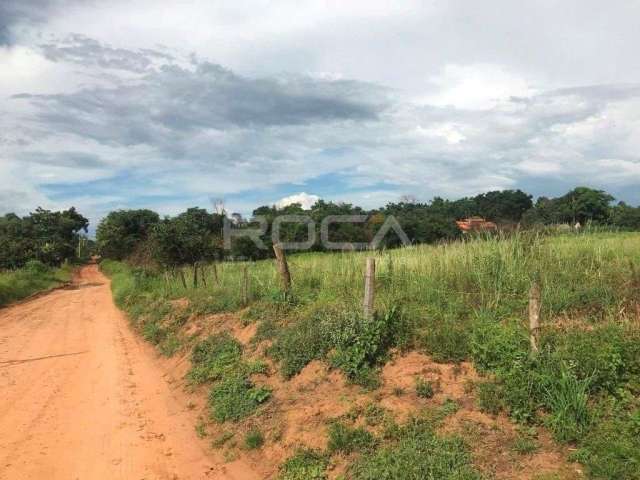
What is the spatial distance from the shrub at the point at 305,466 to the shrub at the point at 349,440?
150 millimetres

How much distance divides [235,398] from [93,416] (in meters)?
1.79

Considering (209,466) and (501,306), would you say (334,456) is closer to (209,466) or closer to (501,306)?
(209,466)

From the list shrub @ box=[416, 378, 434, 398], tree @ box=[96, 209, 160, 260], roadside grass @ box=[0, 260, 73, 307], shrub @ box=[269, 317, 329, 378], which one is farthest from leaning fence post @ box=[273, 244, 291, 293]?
tree @ box=[96, 209, 160, 260]

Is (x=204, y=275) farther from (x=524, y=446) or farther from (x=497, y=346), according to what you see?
(x=524, y=446)

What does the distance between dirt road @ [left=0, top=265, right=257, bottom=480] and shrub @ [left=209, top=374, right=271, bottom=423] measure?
39 centimetres

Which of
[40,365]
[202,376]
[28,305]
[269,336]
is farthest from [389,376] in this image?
[28,305]

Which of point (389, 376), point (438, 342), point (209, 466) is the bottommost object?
point (209, 466)

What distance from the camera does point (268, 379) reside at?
6.37 meters

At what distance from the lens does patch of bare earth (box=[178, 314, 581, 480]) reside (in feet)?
12.1

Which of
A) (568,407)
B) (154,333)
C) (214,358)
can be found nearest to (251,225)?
(154,333)

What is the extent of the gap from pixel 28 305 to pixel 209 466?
1612cm

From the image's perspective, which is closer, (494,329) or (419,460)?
(419,460)

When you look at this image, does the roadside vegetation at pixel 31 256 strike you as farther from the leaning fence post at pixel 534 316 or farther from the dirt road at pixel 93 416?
the leaning fence post at pixel 534 316

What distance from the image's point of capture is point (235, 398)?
608 centimetres
